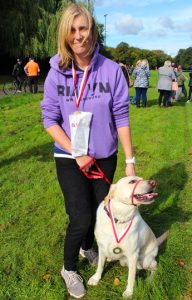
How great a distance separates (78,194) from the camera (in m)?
3.68

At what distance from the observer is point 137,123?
13.5 metres

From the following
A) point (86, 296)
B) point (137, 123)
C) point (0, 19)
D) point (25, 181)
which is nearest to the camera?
point (86, 296)

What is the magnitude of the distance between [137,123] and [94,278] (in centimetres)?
970

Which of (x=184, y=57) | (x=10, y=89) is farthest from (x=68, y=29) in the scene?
(x=184, y=57)

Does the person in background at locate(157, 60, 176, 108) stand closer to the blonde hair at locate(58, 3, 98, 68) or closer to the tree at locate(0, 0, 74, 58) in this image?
the blonde hair at locate(58, 3, 98, 68)

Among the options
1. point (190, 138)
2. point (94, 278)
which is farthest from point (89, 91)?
point (190, 138)

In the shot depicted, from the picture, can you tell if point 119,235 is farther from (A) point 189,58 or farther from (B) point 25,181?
(A) point 189,58

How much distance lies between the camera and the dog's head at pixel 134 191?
3.39 metres

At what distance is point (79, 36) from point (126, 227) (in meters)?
1.70

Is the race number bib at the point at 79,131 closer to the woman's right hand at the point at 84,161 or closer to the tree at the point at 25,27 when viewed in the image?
the woman's right hand at the point at 84,161

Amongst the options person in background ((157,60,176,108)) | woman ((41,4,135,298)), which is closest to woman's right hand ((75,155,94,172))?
woman ((41,4,135,298))

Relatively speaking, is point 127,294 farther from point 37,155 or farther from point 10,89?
point 10,89

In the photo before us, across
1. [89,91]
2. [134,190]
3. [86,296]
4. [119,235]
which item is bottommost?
[86,296]

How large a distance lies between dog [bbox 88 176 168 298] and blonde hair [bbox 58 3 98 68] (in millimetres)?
1133
